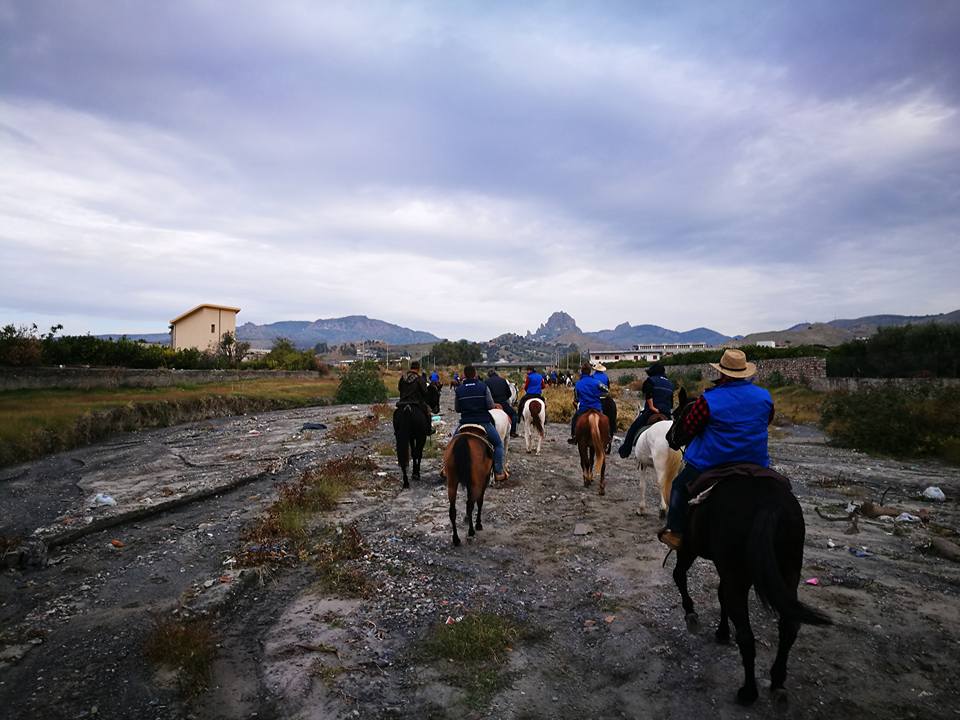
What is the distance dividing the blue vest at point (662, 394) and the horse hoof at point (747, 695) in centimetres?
580

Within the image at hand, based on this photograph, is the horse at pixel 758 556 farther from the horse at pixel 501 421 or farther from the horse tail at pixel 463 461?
the horse at pixel 501 421

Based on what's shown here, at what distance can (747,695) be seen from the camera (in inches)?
161

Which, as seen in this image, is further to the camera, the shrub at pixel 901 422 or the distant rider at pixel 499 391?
the shrub at pixel 901 422

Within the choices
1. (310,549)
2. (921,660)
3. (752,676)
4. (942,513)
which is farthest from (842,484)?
(310,549)

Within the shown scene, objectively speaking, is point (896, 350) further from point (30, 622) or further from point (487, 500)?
point (30, 622)

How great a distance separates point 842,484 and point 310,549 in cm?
1085

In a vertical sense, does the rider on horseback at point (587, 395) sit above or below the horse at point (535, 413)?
above

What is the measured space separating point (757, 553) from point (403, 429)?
8.22 meters

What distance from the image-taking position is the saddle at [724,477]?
14.4 feet

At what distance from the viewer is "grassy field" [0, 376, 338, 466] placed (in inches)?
645

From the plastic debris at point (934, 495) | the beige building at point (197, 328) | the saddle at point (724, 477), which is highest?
the beige building at point (197, 328)

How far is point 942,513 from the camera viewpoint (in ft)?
30.3

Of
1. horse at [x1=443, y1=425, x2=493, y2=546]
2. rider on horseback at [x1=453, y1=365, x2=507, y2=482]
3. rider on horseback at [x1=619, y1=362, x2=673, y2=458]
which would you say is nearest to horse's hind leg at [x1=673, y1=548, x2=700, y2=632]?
horse at [x1=443, y1=425, x2=493, y2=546]

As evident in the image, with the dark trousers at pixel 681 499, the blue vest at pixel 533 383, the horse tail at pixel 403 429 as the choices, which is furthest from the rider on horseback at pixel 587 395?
the dark trousers at pixel 681 499
